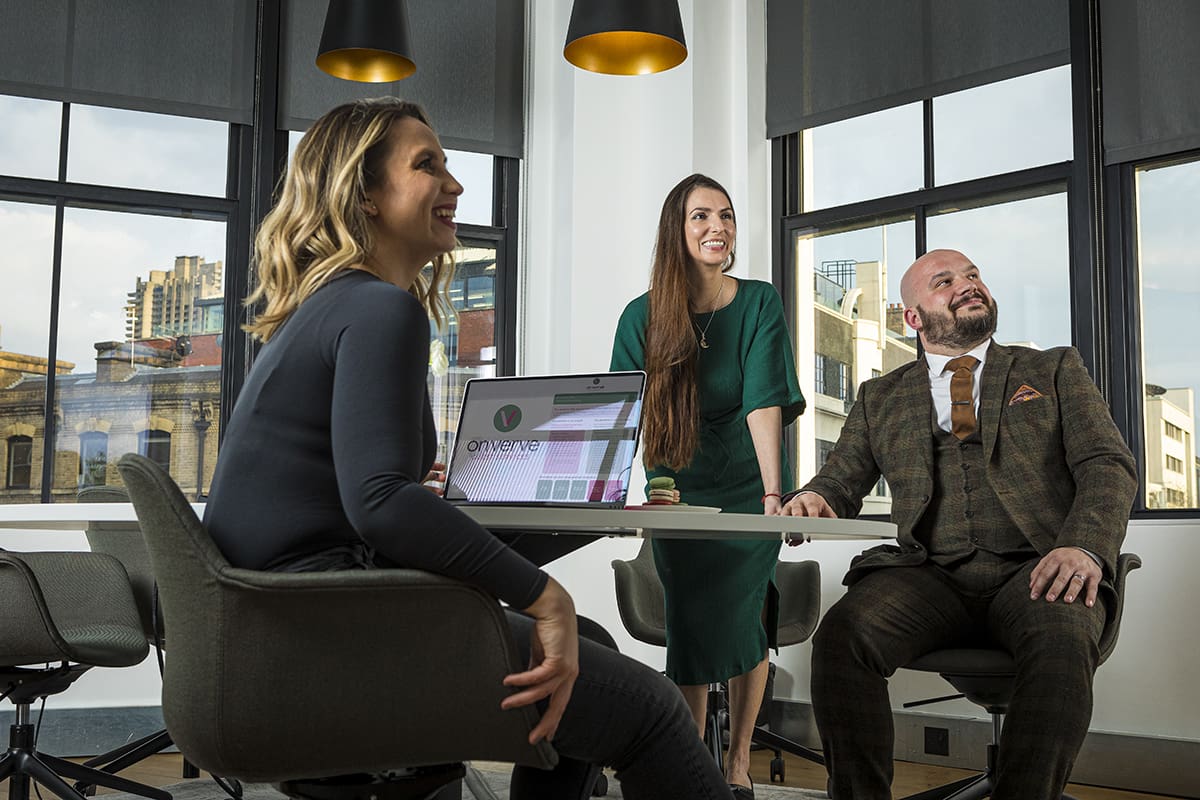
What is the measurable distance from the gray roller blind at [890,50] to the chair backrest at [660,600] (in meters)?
1.97

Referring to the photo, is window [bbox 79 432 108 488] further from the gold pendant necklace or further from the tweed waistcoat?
the tweed waistcoat

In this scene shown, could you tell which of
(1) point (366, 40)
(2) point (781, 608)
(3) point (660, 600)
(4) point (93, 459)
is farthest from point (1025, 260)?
(4) point (93, 459)

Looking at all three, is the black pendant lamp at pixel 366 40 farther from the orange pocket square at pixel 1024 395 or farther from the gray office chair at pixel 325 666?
the gray office chair at pixel 325 666

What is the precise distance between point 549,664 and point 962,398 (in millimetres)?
1796

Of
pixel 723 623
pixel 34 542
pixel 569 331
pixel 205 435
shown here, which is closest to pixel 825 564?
pixel 569 331

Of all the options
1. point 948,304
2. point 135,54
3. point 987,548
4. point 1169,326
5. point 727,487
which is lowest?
point 987,548

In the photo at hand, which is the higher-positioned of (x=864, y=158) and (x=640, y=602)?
(x=864, y=158)

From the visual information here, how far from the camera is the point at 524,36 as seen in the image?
5.58 m

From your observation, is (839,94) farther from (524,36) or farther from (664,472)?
(664,472)

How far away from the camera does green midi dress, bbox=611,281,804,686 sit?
2.84 metres

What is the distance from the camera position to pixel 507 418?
6.44 feet

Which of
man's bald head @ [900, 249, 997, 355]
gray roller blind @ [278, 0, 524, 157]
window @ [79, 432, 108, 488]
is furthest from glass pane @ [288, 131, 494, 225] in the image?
man's bald head @ [900, 249, 997, 355]

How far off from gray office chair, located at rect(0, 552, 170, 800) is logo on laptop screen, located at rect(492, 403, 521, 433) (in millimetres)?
1570

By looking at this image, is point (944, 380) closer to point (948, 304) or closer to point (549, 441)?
point (948, 304)
